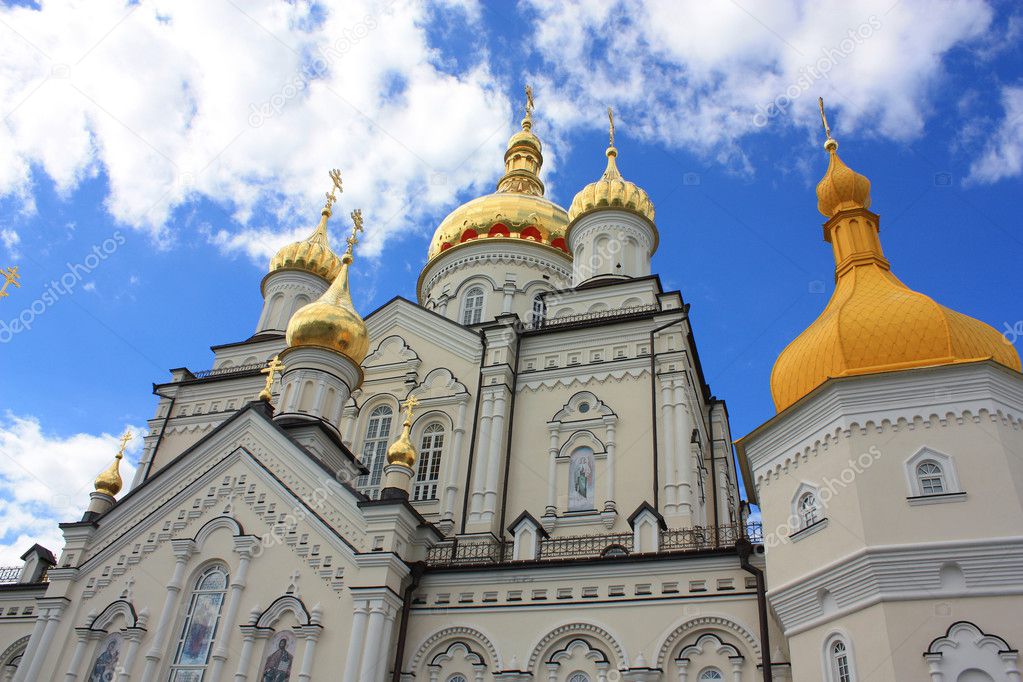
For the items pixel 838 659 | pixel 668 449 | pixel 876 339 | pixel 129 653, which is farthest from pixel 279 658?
pixel 876 339

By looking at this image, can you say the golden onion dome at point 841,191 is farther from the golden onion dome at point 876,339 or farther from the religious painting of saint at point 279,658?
the religious painting of saint at point 279,658

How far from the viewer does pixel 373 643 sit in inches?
500

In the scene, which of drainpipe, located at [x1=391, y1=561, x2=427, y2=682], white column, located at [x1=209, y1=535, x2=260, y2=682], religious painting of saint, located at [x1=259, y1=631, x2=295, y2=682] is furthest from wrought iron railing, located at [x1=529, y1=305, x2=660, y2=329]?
religious painting of saint, located at [x1=259, y1=631, x2=295, y2=682]

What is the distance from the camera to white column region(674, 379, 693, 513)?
54.8 feet

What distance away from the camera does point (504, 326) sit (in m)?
20.4

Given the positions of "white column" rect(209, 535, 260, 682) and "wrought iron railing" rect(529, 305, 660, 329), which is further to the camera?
"wrought iron railing" rect(529, 305, 660, 329)

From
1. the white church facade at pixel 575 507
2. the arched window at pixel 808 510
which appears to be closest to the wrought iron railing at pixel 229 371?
the white church facade at pixel 575 507

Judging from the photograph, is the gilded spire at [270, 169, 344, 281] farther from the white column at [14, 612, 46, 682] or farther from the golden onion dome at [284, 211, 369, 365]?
the white column at [14, 612, 46, 682]

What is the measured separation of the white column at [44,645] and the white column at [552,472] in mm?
9093

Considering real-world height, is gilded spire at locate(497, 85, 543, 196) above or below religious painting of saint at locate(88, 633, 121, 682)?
above

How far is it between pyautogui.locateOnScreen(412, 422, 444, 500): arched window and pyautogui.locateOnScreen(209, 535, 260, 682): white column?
16.9ft

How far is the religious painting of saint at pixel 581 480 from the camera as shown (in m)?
17.5

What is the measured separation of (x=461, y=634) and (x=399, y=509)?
7.10 ft

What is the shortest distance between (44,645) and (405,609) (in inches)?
252
